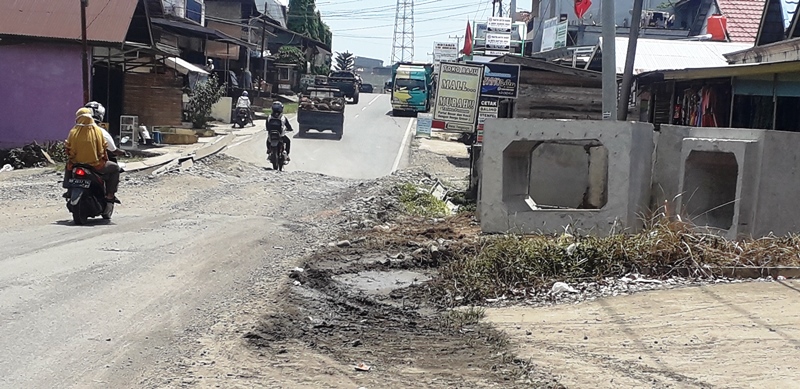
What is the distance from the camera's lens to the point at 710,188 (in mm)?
10305

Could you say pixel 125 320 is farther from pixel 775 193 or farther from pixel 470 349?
pixel 775 193

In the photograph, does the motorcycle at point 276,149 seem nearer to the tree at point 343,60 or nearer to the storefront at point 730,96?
the storefront at point 730,96

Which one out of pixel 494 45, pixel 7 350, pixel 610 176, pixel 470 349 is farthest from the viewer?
pixel 494 45

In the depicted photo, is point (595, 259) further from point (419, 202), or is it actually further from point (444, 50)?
point (444, 50)

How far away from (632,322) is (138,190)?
1157 cm

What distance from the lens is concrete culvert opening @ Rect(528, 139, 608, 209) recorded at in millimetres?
12039

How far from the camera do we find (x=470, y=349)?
6.31 meters

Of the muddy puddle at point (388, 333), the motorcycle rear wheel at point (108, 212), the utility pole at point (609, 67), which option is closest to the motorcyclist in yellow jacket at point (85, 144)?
→ the motorcycle rear wheel at point (108, 212)

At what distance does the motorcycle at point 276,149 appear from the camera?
2080 cm

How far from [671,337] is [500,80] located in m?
13.9

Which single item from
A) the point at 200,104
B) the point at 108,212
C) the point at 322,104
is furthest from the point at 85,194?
the point at 322,104

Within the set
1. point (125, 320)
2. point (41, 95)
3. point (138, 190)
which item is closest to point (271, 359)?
point (125, 320)

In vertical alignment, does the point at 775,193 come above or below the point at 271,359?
above

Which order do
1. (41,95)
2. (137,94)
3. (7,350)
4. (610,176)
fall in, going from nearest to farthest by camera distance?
(7,350), (610,176), (41,95), (137,94)
